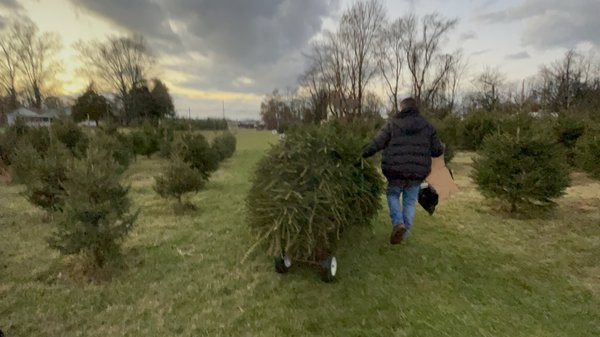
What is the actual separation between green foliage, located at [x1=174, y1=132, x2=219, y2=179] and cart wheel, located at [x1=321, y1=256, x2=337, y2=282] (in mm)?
6519

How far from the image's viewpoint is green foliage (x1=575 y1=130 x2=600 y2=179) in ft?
33.8

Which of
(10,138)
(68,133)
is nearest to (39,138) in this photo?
(68,133)

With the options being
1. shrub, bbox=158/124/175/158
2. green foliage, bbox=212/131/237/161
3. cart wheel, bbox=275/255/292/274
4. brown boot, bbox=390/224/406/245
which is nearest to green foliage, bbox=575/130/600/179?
brown boot, bbox=390/224/406/245

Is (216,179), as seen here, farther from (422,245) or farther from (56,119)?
(422,245)

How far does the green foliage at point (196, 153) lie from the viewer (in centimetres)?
998

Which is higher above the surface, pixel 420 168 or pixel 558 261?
pixel 420 168

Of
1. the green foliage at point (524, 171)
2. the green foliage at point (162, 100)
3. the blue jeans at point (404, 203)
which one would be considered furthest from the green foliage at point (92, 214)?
the green foliage at point (162, 100)

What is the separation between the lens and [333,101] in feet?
123

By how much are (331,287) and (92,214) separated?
9.54 feet

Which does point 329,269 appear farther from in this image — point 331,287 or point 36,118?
point 36,118

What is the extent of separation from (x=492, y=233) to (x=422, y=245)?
1.57 m

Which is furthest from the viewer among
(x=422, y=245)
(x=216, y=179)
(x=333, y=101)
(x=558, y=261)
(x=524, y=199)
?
(x=333, y=101)

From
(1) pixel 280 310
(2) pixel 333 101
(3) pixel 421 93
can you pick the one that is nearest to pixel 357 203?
(1) pixel 280 310

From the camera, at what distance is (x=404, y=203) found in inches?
181
